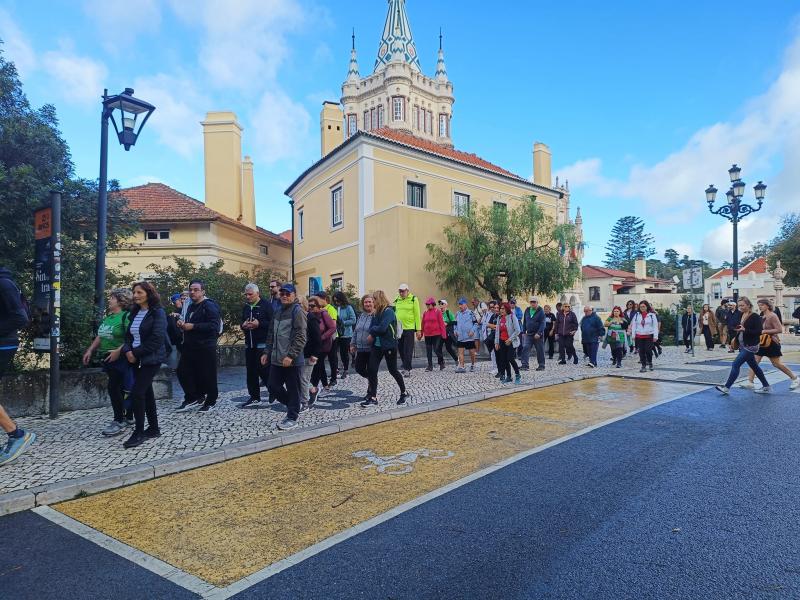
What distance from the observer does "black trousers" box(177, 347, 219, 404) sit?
23.3 ft

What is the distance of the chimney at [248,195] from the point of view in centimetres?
2934

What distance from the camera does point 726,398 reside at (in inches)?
319

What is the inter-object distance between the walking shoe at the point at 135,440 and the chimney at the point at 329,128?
26100mm

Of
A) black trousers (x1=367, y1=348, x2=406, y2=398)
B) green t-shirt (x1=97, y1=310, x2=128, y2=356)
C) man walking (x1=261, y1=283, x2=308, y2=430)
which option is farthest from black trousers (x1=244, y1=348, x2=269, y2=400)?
green t-shirt (x1=97, y1=310, x2=128, y2=356)

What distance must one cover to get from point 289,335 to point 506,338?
4879 mm

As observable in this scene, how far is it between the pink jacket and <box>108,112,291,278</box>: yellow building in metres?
12.2

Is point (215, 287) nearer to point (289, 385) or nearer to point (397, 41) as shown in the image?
point (289, 385)

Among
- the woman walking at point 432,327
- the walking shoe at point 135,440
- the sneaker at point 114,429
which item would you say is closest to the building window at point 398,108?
the woman walking at point 432,327

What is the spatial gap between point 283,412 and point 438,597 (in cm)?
494

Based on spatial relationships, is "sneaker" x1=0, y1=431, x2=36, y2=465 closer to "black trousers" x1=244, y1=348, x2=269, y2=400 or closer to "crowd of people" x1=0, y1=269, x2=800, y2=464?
"crowd of people" x1=0, y1=269, x2=800, y2=464

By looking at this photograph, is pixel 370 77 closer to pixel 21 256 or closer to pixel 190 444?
pixel 21 256

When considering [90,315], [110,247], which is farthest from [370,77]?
[90,315]

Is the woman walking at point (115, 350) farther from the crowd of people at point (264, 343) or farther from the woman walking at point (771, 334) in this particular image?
the woman walking at point (771, 334)

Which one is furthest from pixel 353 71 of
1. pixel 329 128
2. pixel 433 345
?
pixel 433 345
